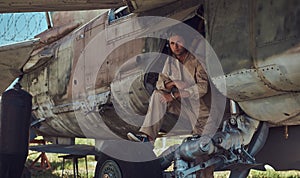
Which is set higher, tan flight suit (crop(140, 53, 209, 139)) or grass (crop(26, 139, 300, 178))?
tan flight suit (crop(140, 53, 209, 139))

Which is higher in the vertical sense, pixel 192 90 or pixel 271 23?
pixel 271 23

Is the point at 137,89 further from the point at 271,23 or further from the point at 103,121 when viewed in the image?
the point at 271,23

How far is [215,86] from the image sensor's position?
539cm

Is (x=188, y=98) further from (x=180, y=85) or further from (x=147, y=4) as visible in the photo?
(x=147, y=4)

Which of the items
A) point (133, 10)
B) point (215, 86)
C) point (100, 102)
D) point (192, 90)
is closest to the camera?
point (215, 86)

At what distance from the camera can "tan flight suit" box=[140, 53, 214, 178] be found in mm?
5824

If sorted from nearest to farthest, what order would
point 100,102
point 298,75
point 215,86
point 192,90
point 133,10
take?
point 298,75 < point 215,86 < point 192,90 < point 133,10 < point 100,102

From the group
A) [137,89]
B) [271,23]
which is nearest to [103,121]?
[137,89]

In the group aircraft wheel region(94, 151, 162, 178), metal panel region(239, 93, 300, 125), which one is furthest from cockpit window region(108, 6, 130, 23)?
metal panel region(239, 93, 300, 125)

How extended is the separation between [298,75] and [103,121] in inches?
154

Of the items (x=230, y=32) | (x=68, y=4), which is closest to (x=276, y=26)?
(x=230, y=32)

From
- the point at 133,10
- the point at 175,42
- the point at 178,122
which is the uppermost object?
the point at 133,10

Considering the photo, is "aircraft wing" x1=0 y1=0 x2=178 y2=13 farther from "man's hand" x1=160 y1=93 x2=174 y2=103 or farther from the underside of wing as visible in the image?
"man's hand" x1=160 y1=93 x2=174 y2=103

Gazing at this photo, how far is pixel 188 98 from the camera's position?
19.6 ft
